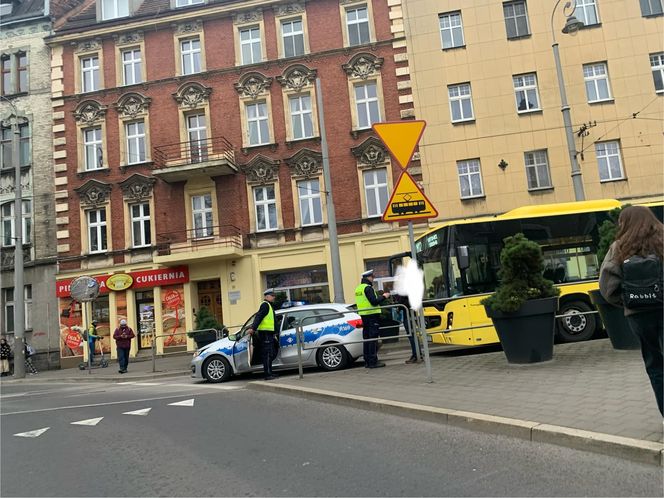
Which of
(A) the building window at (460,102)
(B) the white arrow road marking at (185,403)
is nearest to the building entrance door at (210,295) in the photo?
(A) the building window at (460,102)

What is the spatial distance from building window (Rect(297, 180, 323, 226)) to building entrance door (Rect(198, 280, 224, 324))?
465 cm

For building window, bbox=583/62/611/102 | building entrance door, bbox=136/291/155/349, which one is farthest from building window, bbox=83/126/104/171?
building window, bbox=583/62/611/102

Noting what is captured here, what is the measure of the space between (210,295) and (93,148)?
8627 mm

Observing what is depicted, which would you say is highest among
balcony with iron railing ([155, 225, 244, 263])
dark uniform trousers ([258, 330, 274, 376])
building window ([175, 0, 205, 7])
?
building window ([175, 0, 205, 7])

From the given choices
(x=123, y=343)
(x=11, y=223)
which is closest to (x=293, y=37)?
(x=123, y=343)

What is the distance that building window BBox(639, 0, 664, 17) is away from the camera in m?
21.4

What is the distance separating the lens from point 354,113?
22.2 metres

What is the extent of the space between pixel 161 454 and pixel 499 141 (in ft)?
63.6

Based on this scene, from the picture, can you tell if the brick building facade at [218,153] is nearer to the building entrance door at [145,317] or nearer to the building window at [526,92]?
the building entrance door at [145,317]

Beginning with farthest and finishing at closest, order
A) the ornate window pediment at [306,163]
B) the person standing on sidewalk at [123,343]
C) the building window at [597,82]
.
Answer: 1. the ornate window pediment at [306,163]
2. the building window at [597,82]
3. the person standing on sidewalk at [123,343]

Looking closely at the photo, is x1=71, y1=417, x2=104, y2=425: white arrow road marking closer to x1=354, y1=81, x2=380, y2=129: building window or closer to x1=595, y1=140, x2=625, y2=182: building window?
x1=354, y1=81, x2=380, y2=129: building window

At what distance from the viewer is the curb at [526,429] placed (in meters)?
3.93

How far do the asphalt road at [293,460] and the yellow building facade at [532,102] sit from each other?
1641 cm

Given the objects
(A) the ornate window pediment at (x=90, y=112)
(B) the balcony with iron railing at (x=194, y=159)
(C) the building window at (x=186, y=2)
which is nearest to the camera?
(B) the balcony with iron railing at (x=194, y=159)
